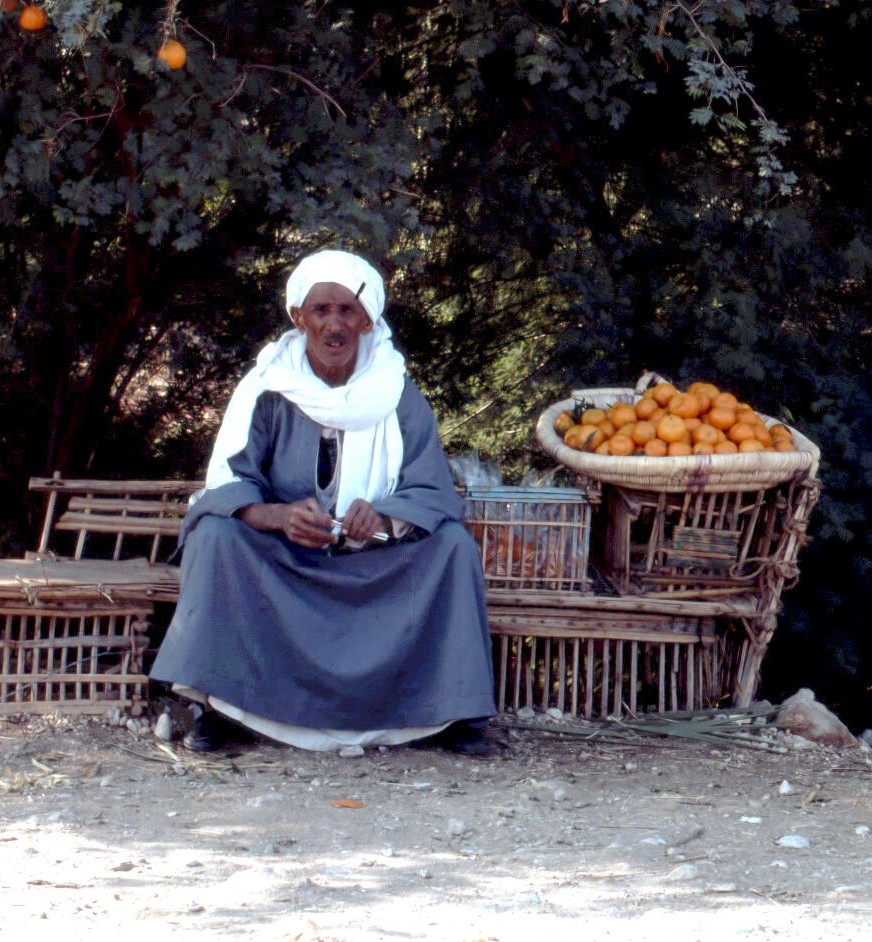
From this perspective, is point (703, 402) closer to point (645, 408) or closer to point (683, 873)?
point (645, 408)

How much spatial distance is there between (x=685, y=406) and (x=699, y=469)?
0.93 feet

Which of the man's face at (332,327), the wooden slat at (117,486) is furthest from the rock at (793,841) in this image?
the wooden slat at (117,486)

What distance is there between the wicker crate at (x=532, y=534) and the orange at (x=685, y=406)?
445 millimetres

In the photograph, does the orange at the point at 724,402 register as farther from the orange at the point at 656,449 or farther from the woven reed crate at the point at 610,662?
the woven reed crate at the point at 610,662

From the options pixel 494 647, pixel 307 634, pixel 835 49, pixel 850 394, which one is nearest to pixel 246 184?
pixel 307 634

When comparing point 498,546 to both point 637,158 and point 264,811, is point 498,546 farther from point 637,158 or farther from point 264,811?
point 637,158

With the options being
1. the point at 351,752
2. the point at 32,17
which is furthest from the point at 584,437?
the point at 32,17

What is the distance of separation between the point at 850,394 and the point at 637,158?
4.67 ft

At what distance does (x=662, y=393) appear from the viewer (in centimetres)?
499

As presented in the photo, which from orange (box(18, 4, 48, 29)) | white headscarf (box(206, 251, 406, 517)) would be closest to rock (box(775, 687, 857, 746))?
white headscarf (box(206, 251, 406, 517))

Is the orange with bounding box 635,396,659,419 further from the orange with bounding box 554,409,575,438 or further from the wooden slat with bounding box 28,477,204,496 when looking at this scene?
the wooden slat with bounding box 28,477,204,496

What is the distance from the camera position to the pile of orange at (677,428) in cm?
478

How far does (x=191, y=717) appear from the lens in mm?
4305

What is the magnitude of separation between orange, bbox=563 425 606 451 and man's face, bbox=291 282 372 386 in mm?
952
